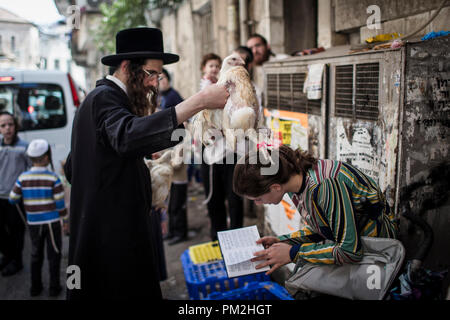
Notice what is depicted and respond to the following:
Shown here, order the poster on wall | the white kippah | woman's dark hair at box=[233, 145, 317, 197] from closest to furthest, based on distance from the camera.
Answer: woman's dark hair at box=[233, 145, 317, 197] → the poster on wall → the white kippah

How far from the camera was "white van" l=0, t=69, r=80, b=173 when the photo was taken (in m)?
5.89

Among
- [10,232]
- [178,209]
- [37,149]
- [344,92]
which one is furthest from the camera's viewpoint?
[178,209]

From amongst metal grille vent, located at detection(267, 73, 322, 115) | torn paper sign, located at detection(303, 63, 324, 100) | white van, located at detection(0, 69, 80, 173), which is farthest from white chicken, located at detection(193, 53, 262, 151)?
white van, located at detection(0, 69, 80, 173)

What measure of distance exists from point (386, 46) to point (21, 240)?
4421mm

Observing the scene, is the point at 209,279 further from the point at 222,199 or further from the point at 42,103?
the point at 42,103

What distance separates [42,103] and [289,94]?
174 inches

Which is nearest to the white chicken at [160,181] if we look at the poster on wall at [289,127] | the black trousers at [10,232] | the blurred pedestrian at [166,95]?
the poster on wall at [289,127]

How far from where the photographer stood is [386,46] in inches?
91.0

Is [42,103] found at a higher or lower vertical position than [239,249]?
higher

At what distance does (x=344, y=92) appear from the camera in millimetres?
2693

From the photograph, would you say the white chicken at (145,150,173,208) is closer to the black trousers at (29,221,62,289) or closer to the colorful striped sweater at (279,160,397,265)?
the colorful striped sweater at (279,160,397,265)

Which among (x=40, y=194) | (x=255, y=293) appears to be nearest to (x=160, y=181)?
(x=255, y=293)

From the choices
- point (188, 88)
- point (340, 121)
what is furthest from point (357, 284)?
point (188, 88)

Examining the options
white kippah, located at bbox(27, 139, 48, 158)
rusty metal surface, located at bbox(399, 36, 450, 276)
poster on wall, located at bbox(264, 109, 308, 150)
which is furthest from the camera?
white kippah, located at bbox(27, 139, 48, 158)
